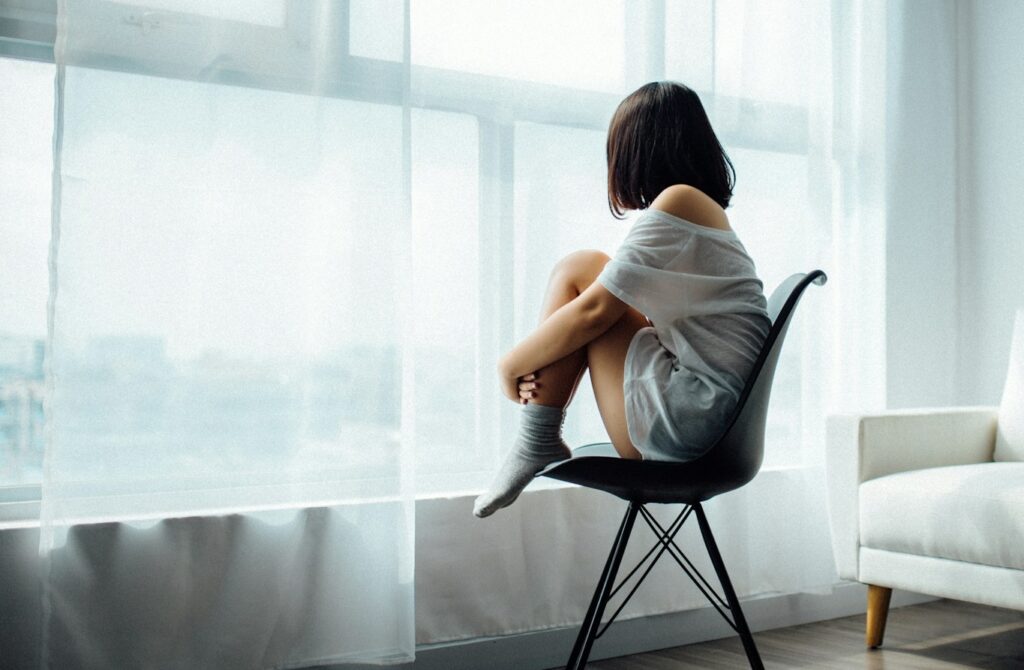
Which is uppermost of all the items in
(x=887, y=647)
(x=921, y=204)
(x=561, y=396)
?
(x=921, y=204)

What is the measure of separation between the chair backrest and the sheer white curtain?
2.30ft

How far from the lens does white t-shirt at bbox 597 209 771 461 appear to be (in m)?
1.64

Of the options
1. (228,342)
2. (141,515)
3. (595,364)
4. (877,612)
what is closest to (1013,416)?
(877,612)

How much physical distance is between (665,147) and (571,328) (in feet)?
1.35

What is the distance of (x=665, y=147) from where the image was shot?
5.93ft

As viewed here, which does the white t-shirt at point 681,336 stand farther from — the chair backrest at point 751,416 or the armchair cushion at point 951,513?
the armchair cushion at point 951,513

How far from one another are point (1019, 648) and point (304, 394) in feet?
6.19

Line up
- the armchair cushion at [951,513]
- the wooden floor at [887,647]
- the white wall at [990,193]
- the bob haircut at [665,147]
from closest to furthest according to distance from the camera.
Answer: the bob haircut at [665,147]
the armchair cushion at [951,513]
the wooden floor at [887,647]
the white wall at [990,193]

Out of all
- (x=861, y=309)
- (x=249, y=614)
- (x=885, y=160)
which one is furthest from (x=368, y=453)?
(x=885, y=160)

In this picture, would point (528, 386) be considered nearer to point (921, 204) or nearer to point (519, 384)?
point (519, 384)

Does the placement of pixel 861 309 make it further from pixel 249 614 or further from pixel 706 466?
pixel 249 614

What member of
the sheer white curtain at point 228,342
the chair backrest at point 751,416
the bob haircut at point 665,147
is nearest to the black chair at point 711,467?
the chair backrest at point 751,416

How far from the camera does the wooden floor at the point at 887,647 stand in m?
2.30

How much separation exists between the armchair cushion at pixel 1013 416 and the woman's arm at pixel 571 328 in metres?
1.53
